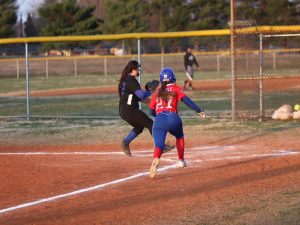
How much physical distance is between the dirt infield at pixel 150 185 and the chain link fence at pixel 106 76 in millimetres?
5032

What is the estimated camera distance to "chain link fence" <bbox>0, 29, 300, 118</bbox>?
762 inches

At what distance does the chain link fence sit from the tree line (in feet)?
6.77

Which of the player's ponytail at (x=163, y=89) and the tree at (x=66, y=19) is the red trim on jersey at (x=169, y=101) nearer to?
the player's ponytail at (x=163, y=89)

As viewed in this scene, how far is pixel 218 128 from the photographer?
16.8 meters

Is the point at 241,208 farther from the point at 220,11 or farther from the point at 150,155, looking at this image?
the point at 220,11

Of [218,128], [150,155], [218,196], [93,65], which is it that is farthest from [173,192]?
[93,65]

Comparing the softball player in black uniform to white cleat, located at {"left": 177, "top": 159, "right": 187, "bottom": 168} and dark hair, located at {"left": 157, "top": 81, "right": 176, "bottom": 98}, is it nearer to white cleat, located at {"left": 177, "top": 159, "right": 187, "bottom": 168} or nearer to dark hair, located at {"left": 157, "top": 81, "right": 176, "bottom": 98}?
white cleat, located at {"left": 177, "top": 159, "right": 187, "bottom": 168}

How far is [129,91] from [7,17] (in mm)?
44511

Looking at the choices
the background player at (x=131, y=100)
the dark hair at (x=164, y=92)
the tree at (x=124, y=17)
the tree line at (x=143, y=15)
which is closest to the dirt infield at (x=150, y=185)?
the background player at (x=131, y=100)

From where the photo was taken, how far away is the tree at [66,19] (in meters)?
54.0

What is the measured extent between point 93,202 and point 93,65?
132ft

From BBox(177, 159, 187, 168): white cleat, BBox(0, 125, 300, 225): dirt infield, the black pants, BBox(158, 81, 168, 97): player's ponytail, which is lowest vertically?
BBox(0, 125, 300, 225): dirt infield

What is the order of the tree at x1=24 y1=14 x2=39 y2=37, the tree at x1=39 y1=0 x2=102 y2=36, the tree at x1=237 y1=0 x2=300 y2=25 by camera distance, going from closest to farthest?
the tree at x1=39 y1=0 x2=102 y2=36 < the tree at x1=237 y1=0 x2=300 y2=25 < the tree at x1=24 y1=14 x2=39 y2=37

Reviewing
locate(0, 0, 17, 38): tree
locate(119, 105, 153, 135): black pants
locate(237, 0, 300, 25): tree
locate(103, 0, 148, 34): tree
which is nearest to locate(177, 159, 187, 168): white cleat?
locate(119, 105, 153, 135): black pants
